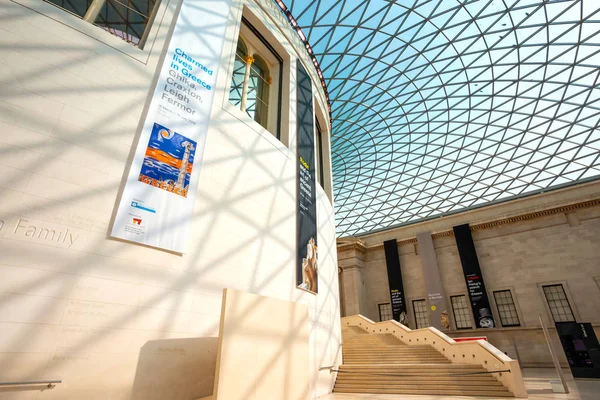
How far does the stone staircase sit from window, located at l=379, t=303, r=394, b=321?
15.7 meters

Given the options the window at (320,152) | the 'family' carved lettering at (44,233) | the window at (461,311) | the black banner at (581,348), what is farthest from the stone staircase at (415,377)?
the window at (461,311)

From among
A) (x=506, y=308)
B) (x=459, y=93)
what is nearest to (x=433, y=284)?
(x=506, y=308)

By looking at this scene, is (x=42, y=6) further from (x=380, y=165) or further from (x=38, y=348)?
(x=380, y=165)

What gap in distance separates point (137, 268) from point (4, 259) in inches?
86.7

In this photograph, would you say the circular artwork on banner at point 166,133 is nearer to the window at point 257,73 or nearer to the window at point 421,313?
the window at point 257,73

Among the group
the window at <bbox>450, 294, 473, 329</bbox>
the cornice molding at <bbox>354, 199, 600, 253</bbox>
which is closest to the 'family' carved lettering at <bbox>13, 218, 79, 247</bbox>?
the window at <bbox>450, 294, 473, 329</bbox>

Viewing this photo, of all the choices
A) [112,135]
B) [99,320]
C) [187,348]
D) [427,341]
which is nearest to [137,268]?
[99,320]

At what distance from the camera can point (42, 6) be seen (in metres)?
7.01

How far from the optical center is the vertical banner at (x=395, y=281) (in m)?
29.2

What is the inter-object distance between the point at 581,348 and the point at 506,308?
11.3m

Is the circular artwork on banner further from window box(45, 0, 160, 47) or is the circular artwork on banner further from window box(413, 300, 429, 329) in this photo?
window box(413, 300, 429, 329)

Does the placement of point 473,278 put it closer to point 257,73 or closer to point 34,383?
point 257,73

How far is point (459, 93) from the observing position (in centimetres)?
2556

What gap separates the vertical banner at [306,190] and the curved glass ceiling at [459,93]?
823 cm
